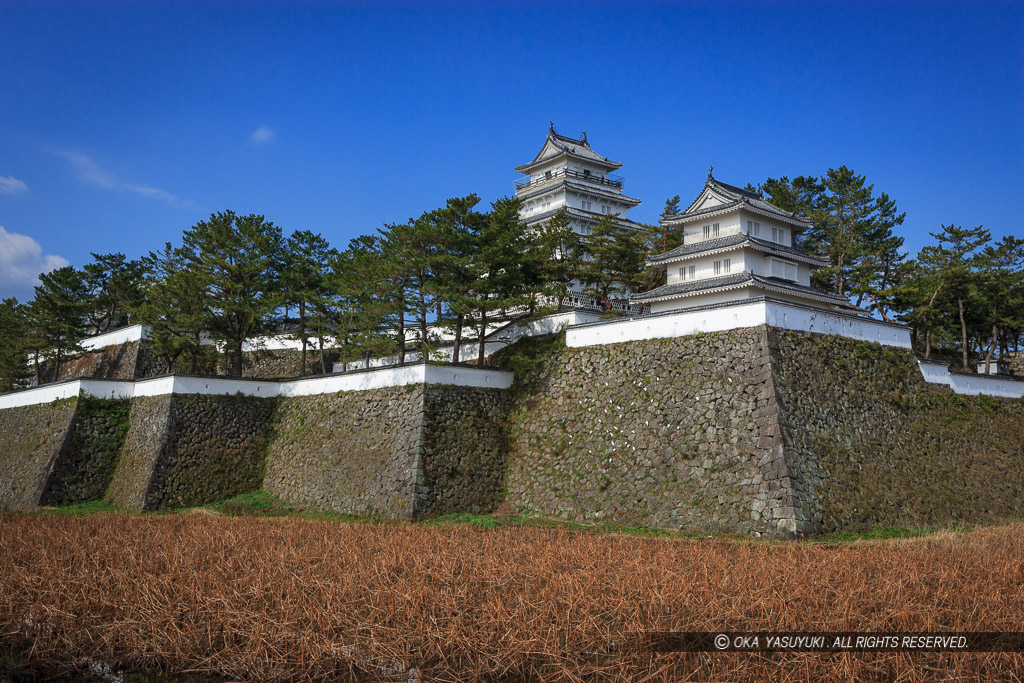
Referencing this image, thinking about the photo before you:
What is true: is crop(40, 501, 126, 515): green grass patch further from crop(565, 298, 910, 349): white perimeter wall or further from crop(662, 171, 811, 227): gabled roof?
crop(662, 171, 811, 227): gabled roof

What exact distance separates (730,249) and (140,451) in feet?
68.9

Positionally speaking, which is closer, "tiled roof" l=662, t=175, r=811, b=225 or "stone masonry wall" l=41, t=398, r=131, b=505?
"stone masonry wall" l=41, t=398, r=131, b=505

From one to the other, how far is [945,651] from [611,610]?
3.06 m

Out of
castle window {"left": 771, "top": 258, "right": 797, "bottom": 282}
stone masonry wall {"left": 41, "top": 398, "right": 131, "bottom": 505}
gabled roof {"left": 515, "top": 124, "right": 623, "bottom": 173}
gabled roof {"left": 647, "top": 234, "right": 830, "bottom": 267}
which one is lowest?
stone masonry wall {"left": 41, "top": 398, "right": 131, "bottom": 505}

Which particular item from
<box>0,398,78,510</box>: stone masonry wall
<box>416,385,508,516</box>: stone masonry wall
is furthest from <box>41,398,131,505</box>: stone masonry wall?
<box>416,385,508,516</box>: stone masonry wall

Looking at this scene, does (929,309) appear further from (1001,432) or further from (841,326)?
(841,326)

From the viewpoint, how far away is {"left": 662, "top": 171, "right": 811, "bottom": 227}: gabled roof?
24125 mm

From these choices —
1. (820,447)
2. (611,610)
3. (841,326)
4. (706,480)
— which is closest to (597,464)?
(706,480)

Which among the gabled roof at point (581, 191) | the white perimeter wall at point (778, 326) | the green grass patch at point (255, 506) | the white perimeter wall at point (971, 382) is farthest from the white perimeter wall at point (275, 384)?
the gabled roof at point (581, 191)

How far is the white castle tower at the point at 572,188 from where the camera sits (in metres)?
32.7

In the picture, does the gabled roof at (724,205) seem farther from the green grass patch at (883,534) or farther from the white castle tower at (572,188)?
the green grass patch at (883,534)

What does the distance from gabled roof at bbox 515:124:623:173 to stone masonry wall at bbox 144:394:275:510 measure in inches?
742

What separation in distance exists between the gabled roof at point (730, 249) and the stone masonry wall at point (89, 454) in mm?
20004

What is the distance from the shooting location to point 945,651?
19.6ft
